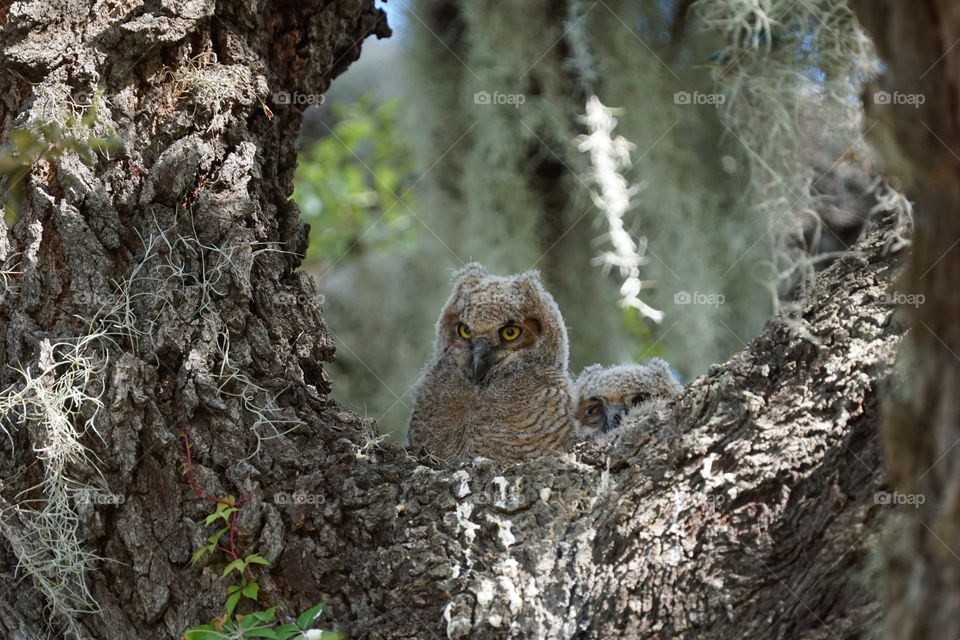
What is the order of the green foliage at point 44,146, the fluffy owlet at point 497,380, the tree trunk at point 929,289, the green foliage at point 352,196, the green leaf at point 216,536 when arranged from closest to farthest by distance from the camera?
the tree trunk at point 929,289, the green leaf at point 216,536, the green foliage at point 44,146, the fluffy owlet at point 497,380, the green foliage at point 352,196

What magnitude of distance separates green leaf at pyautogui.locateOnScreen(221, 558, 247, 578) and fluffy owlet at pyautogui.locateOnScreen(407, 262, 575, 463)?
1499mm

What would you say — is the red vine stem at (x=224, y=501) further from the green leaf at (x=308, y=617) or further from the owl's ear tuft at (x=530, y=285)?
the owl's ear tuft at (x=530, y=285)

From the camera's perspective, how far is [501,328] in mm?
3982

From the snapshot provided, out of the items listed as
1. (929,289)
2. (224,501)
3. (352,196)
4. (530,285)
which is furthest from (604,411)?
(352,196)

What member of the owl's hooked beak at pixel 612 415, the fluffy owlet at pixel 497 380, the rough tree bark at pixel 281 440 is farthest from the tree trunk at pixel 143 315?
the owl's hooked beak at pixel 612 415

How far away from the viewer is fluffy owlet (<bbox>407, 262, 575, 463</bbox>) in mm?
3801

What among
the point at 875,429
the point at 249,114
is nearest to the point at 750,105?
the point at 249,114

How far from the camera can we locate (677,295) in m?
5.35

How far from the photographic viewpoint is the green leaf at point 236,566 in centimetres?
231

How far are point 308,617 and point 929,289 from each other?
4.92ft

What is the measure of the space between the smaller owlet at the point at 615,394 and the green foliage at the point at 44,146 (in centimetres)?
211

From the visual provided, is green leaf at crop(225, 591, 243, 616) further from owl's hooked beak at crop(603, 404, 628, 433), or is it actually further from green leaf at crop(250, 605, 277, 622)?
owl's hooked beak at crop(603, 404, 628, 433)

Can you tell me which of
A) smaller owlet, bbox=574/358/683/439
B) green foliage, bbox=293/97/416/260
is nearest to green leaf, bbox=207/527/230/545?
smaller owlet, bbox=574/358/683/439

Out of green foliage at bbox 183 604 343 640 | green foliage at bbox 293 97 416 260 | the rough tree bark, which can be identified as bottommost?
green foliage at bbox 183 604 343 640
